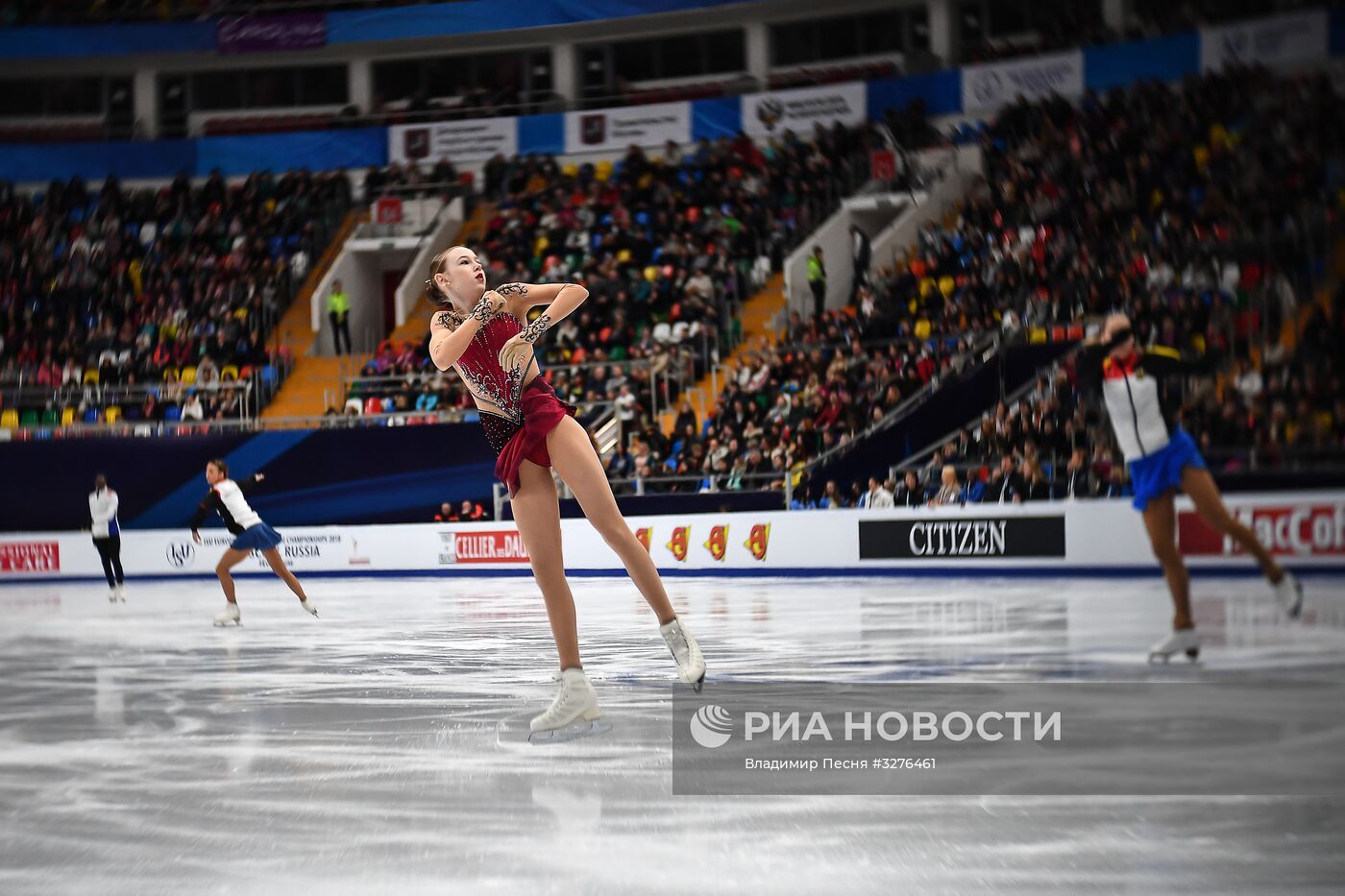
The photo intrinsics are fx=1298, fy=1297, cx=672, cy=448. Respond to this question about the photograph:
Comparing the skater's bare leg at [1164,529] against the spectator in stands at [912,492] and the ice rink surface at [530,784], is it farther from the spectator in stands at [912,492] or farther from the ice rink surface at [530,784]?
the spectator in stands at [912,492]

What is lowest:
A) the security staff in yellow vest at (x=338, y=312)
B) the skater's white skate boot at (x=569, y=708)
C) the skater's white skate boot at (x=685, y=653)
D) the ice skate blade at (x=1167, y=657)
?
the ice skate blade at (x=1167, y=657)

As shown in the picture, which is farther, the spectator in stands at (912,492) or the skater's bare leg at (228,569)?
the spectator in stands at (912,492)

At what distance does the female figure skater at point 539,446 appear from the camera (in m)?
5.07

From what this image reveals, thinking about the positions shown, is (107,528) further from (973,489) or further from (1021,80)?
(1021,80)

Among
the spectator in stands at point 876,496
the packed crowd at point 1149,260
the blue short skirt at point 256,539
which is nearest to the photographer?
the packed crowd at point 1149,260

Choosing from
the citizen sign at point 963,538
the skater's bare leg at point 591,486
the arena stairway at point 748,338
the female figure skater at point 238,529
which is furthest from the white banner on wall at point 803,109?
the skater's bare leg at point 591,486

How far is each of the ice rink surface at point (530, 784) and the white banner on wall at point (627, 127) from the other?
782 inches

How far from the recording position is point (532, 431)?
5.11 m

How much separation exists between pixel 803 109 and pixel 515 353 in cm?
2266

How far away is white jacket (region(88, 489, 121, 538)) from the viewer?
656 inches

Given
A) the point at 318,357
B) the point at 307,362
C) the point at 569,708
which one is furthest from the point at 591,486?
the point at 318,357

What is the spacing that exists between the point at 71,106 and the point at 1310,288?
30.6 metres

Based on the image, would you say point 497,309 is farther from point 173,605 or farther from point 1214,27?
point 1214,27

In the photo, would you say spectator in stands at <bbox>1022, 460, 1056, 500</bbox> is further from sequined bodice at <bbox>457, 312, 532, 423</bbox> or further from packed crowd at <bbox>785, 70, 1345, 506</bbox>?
sequined bodice at <bbox>457, 312, 532, 423</bbox>
